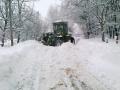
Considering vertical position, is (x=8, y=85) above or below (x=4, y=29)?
below

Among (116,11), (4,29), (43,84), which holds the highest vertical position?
(116,11)

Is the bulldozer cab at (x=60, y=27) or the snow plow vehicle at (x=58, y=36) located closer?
the snow plow vehicle at (x=58, y=36)

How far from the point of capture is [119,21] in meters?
39.1

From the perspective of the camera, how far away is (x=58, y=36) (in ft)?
101

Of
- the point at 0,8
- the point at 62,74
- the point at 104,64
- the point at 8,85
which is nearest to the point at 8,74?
the point at 8,85

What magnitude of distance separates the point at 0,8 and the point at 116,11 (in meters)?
16.9

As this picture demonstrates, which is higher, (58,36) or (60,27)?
(60,27)

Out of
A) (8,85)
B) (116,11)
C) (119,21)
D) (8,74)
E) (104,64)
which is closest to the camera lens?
(8,85)

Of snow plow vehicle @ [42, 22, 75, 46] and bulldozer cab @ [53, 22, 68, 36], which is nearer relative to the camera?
snow plow vehicle @ [42, 22, 75, 46]

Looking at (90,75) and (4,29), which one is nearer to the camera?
(90,75)

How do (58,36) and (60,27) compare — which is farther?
(60,27)

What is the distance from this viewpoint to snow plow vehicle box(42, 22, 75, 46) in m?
30.7

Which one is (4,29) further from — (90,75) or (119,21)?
(90,75)

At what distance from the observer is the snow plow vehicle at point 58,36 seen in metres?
30.7
